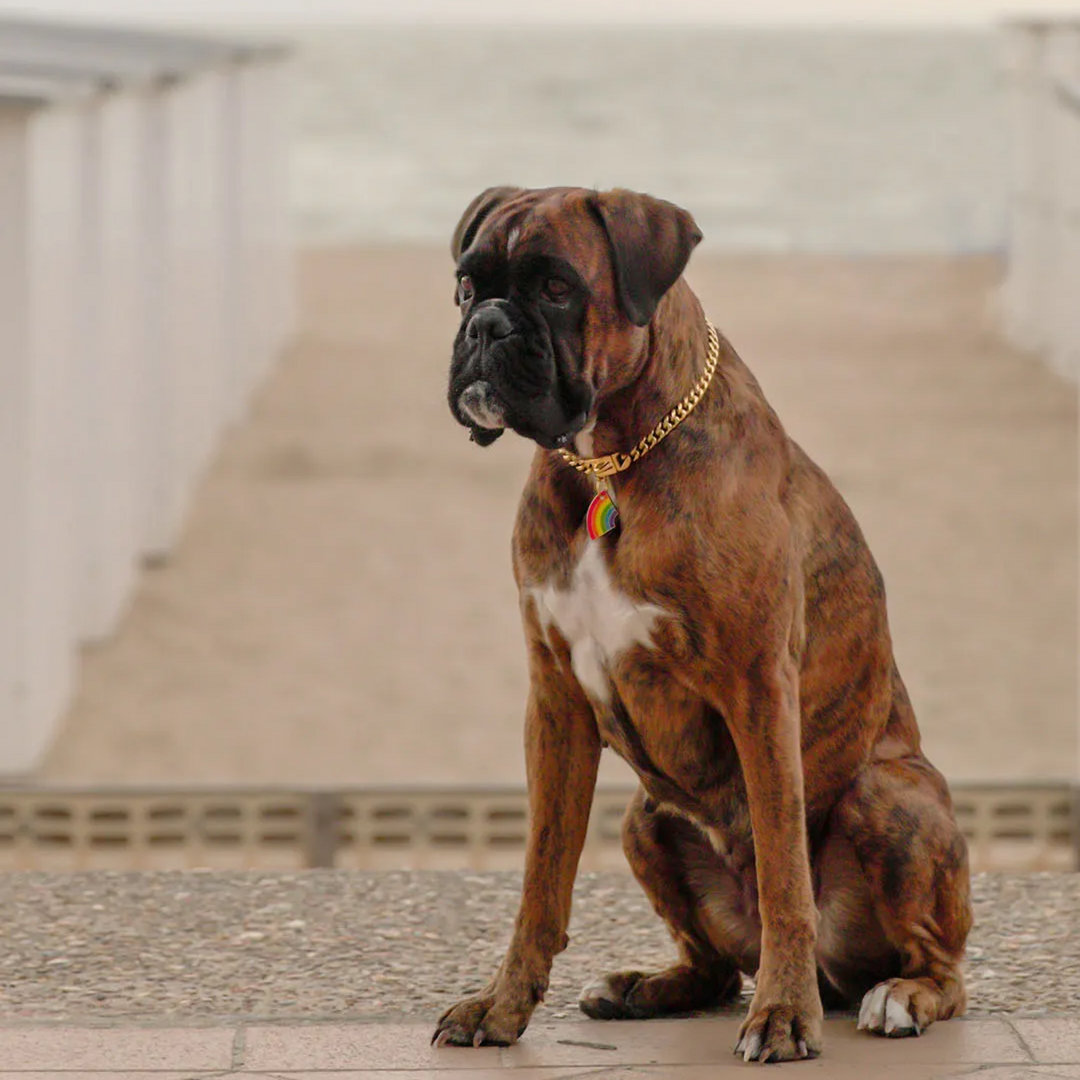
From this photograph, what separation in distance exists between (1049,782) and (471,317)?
402 centimetres

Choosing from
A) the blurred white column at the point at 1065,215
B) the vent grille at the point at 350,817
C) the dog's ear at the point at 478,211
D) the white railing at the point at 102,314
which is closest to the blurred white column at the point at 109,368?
the white railing at the point at 102,314

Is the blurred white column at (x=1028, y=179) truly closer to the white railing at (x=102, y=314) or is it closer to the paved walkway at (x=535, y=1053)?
the white railing at (x=102, y=314)

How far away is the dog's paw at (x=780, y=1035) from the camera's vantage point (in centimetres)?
380

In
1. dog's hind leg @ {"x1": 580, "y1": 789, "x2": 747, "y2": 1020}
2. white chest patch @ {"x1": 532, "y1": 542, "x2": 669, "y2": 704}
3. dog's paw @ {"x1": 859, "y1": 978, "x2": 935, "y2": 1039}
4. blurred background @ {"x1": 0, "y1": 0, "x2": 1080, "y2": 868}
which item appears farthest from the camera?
blurred background @ {"x1": 0, "y1": 0, "x2": 1080, "y2": 868}

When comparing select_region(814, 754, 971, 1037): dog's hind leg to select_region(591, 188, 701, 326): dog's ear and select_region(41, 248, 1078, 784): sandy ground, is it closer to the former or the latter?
select_region(591, 188, 701, 326): dog's ear

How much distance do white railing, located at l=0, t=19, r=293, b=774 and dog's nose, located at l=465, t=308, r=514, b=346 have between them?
8.54 meters

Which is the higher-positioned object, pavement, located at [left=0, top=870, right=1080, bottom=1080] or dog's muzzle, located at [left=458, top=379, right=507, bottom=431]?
dog's muzzle, located at [left=458, top=379, right=507, bottom=431]

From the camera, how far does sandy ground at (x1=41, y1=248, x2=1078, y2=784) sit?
1427cm

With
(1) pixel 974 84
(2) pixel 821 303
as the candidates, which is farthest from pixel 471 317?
(1) pixel 974 84

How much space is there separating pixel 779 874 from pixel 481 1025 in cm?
58

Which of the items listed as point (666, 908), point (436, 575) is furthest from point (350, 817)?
point (436, 575)

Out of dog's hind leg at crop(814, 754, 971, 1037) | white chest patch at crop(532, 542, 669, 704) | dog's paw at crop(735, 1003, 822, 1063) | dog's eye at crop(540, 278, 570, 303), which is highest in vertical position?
dog's eye at crop(540, 278, 570, 303)

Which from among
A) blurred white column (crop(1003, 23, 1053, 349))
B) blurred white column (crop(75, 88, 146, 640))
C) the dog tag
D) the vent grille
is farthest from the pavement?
blurred white column (crop(1003, 23, 1053, 349))

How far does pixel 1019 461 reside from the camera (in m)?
22.3
